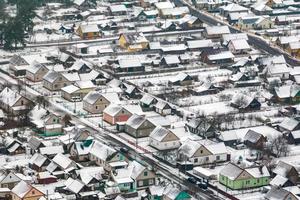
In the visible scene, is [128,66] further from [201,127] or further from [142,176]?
[142,176]

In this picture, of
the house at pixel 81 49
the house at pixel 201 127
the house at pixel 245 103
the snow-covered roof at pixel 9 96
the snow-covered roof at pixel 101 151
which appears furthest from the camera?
the house at pixel 81 49

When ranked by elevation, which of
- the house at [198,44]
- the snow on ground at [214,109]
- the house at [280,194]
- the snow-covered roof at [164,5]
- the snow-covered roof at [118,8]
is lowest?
the snow on ground at [214,109]

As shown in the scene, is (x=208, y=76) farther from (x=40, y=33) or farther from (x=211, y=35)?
(x=40, y=33)

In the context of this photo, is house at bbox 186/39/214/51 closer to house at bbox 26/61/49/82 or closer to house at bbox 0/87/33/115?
house at bbox 26/61/49/82

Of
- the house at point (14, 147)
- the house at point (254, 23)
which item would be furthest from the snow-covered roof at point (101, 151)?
the house at point (254, 23)

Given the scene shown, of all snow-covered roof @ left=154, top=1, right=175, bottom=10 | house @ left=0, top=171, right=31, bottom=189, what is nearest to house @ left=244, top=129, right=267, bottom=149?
house @ left=0, top=171, right=31, bottom=189

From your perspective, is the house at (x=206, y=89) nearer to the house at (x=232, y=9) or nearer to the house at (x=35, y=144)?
the house at (x=35, y=144)
